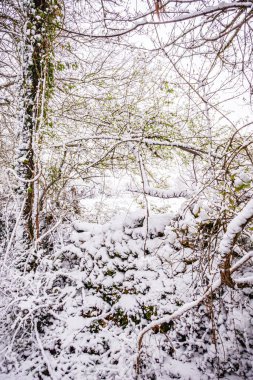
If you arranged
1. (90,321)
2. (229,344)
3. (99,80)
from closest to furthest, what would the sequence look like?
1. (229,344)
2. (90,321)
3. (99,80)

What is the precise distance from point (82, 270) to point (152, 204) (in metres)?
2.25

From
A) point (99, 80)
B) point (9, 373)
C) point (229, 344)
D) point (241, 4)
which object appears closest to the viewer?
point (241, 4)

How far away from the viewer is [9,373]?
130 inches

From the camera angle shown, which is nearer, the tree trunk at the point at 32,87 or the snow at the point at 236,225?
the snow at the point at 236,225

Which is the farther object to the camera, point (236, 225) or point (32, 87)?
point (32, 87)

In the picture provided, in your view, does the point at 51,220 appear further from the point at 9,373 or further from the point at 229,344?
the point at 229,344

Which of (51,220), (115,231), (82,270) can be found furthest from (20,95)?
(82,270)

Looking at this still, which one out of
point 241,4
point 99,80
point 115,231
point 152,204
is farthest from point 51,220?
point 241,4

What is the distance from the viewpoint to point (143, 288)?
11.4 feet

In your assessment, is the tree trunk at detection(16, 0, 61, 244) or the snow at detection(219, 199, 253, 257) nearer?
the snow at detection(219, 199, 253, 257)

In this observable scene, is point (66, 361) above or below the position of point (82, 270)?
below

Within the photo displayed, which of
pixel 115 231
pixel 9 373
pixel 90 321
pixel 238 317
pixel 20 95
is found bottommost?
pixel 9 373

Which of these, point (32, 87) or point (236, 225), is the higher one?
point (32, 87)

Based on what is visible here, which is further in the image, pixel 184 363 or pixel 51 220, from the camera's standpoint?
pixel 51 220
